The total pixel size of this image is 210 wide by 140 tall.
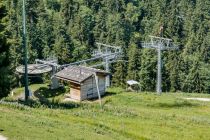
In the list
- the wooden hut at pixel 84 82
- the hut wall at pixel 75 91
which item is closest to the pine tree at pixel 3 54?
the wooden hut at pixel 84 82

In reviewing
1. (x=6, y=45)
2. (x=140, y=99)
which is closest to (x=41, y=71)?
(x=140, y=99)

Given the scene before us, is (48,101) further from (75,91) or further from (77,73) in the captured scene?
(77,73)

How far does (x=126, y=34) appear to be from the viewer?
161 m

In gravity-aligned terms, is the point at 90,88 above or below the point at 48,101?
above

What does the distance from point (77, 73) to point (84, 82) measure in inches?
79.8

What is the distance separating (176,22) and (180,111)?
124 m

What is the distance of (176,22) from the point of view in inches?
6619

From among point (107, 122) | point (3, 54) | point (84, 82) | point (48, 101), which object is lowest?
point (48, 101)

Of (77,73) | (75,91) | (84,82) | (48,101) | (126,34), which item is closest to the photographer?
(48,101)

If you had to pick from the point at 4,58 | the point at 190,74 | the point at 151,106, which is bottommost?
the point at 190,74

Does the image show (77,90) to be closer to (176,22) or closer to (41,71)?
(41,71)

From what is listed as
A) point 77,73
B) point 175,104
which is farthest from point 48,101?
point 175,104

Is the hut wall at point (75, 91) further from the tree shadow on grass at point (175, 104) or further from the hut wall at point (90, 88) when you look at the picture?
the tree shadow on grass at point (175, 104)

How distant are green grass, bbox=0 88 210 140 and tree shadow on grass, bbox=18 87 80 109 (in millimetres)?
561
